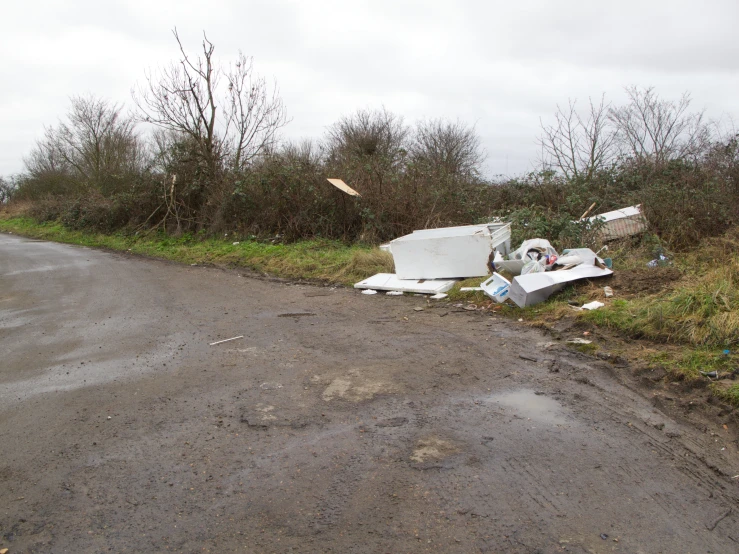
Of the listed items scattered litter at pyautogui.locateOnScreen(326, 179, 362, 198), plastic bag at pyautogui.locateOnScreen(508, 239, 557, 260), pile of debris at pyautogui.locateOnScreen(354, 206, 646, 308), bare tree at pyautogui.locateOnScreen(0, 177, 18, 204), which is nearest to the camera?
pile of debris at pyautogui.locateOnScreen(354, 206, 646, 308)

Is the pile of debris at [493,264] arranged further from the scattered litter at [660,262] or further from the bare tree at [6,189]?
the bare tree at [6,189]

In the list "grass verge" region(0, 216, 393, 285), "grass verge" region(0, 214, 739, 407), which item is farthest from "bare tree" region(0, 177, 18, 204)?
"grass verge" region(0, 214, 739, 407)

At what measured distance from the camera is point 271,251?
13234 millimetres

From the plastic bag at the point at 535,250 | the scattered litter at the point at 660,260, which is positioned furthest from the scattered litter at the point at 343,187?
the scattered litter at the point at 660,260

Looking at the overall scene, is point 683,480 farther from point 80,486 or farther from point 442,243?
point 442,243

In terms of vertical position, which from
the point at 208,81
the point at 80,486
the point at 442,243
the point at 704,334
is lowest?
the point at 80,486

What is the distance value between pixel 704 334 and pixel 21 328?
317 inches

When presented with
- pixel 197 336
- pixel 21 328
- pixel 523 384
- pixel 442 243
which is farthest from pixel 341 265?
pixel 523 384

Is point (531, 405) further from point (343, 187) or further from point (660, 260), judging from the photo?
point (343, 187)

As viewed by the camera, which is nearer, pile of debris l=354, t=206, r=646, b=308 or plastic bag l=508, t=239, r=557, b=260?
pile of debris l=354, t=206, r=646, b=308

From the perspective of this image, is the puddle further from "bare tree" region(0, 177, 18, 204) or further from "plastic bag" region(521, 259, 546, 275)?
"bare tree" region(0, 177, 18, 204)

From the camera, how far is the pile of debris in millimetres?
7223

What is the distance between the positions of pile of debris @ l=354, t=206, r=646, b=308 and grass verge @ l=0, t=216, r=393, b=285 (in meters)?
0.79

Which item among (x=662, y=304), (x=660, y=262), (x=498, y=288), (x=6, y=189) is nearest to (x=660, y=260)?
(x=660, y=262)
